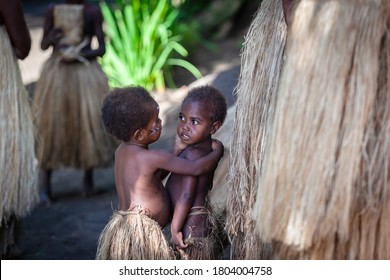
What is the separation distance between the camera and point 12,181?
3686 mm

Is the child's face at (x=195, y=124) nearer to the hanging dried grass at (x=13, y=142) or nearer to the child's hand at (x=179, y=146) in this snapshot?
the child's hand at (x=179, y=146)

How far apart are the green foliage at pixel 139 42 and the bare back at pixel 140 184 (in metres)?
4.12

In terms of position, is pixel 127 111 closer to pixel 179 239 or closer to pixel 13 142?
pixel 179 239

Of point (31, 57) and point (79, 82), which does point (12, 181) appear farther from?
point (31, 57)

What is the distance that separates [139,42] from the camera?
735cm

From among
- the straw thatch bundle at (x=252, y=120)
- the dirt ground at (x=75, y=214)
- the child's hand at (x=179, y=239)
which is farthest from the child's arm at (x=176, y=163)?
the dirt ground at (x=75, y=214)

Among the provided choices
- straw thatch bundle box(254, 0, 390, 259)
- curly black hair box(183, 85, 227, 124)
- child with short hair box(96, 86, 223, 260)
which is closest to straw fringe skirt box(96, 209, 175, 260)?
child with short hair box(96, 86, 223, 260)

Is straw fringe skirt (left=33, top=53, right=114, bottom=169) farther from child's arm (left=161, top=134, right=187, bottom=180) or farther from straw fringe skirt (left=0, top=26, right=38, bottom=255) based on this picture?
child's arm (left=161, top=134, right=187, bottom=180)

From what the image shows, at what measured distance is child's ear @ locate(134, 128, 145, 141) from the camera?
2.99 metres

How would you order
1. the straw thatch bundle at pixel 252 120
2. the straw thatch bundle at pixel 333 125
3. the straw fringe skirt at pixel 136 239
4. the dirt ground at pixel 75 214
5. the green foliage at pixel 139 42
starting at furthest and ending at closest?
the green foliage at pixel 139 42 < the dirt ground at pixel 75 214 < the straw fringe skirt at pixel 136 239 < the straw thatch bundle at pixel 252 120 < the straw thatch bundle at pixel 333 125

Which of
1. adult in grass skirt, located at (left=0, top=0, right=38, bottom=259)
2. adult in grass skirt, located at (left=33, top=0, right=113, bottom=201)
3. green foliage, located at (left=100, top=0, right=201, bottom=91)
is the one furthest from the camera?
green foliage, located at (left=100, top=0, right=201, bottom=91)

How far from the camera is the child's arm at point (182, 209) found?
2971 mm

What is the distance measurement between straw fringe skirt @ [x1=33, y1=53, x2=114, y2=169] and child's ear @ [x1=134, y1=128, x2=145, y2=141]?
2.21 metres

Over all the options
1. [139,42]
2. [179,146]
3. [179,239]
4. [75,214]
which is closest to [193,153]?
[179,146]
